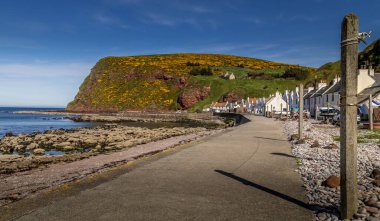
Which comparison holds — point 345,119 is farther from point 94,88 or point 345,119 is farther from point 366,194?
point 94,88

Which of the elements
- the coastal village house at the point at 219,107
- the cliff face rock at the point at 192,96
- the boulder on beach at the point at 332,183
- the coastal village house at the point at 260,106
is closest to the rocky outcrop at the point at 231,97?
the coastal village house at the point at 219,107

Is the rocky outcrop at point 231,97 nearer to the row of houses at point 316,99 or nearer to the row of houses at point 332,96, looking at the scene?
the row of houses at point 316,99

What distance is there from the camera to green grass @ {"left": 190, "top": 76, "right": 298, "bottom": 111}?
130 meters

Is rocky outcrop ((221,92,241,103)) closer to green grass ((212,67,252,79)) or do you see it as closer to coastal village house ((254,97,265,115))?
green grass ((212,67,252,79))

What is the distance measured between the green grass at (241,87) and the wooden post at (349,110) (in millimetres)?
121017

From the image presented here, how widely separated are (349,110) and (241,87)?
425 ft

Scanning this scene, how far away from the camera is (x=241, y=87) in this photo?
13462cm

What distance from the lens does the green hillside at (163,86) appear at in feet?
439

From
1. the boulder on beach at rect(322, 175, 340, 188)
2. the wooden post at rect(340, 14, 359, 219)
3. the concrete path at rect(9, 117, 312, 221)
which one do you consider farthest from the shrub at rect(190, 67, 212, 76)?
the wooden post at rect(340, 14, 359, 219)

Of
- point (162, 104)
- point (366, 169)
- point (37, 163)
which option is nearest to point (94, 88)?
point (162, 104)

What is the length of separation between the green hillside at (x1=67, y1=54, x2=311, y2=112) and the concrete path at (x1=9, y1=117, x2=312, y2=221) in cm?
11767

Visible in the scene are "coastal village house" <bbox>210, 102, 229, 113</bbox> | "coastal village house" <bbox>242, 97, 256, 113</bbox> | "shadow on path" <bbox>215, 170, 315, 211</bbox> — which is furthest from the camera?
"coastal village house" <bbox>210, 102, 229, 113</bbox>

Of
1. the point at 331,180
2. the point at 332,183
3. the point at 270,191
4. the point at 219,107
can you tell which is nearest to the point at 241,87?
the point at 219,107

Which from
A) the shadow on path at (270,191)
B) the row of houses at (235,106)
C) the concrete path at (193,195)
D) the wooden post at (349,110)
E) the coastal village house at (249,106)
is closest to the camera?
the wooden post at (349,110)
